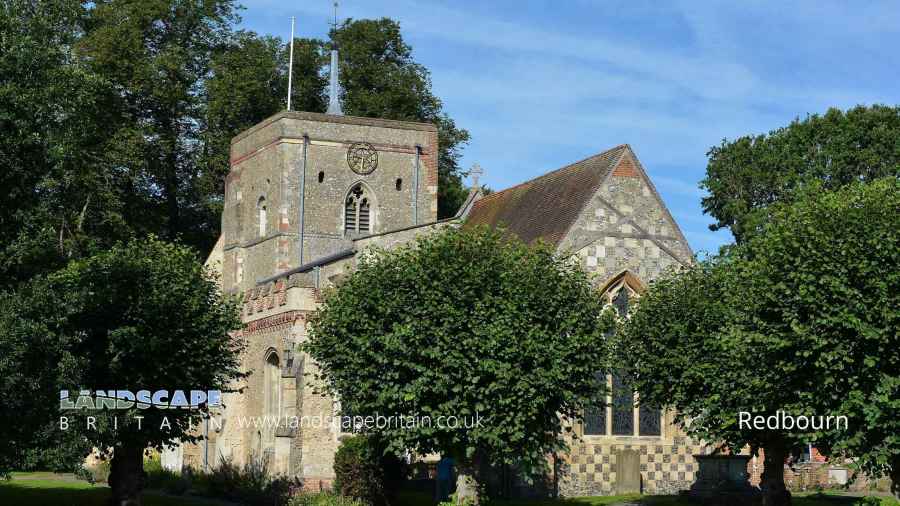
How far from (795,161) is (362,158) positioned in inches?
761

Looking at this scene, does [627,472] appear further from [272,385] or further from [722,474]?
[272,385]

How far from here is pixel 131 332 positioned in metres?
32.3

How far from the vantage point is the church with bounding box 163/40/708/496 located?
41.8 meters

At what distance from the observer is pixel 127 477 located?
117 feet

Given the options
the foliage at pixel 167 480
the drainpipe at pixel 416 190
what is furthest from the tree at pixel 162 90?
the foliage at pixel 167 480

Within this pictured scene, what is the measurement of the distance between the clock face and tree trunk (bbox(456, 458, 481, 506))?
88.0ft

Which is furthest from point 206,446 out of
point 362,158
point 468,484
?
point 468,484

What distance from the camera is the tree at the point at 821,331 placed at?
26.6 meters

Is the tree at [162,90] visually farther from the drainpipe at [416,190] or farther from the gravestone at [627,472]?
the gravestone at [627,472]

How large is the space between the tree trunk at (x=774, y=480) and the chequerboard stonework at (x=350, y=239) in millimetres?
4514

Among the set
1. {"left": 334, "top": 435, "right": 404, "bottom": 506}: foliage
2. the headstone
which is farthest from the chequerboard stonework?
the headstone

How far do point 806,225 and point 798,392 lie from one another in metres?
3.64

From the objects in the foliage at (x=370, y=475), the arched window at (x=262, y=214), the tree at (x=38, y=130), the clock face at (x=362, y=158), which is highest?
the clock face at (x=362, y=158)

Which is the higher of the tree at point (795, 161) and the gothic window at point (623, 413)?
the tree at point (795, 161)
